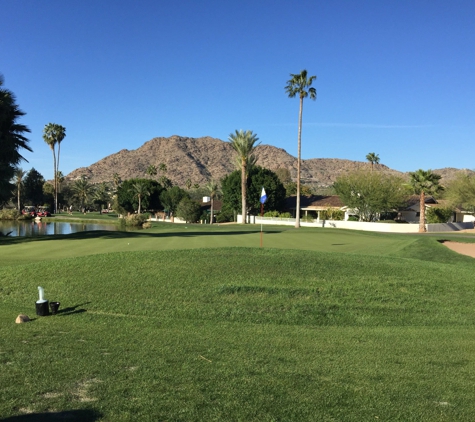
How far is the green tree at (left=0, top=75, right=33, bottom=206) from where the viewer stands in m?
30.5

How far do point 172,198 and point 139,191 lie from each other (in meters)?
7.93

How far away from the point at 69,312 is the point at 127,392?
19.8 ft

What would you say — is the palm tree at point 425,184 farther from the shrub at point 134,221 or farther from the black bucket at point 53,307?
the black bucket at point 53,307

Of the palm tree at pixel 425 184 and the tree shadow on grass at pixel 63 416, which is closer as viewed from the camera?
the tree shadow on grass at pixel 63 416

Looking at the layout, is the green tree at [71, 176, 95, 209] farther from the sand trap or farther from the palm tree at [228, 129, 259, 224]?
the sand trap

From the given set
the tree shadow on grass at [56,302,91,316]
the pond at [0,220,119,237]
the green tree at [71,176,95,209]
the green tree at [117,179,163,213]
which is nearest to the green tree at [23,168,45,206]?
the green tree at [71,176,95,209]

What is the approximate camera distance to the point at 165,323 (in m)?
10.0

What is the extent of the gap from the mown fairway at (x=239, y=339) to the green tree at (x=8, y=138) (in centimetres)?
1823

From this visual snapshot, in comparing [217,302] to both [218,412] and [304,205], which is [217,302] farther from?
[304,205]

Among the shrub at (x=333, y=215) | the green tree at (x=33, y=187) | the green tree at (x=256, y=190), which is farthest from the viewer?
the green tree at (x=33, y=187)

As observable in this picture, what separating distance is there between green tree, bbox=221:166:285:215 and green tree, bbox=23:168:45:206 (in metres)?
67.6

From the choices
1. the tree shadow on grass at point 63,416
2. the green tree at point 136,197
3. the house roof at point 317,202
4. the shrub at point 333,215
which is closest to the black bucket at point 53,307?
the tree shadow on grass at point 63,416

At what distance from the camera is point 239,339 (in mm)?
8633

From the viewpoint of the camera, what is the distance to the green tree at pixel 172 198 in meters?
90.7
